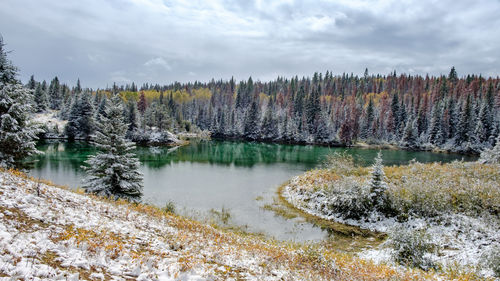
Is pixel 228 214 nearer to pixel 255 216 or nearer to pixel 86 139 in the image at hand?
pixel 255 216

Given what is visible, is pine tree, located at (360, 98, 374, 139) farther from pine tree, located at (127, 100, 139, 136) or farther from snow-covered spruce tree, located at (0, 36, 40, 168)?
snow-covered spruce tree, located at (0, 36, 40, 168)

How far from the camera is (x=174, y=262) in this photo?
793cm

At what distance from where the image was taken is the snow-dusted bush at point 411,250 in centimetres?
1259

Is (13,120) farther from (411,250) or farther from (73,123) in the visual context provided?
(73,123)

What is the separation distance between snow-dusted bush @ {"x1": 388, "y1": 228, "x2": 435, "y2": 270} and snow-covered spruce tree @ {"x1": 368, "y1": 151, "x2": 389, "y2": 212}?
316 inches

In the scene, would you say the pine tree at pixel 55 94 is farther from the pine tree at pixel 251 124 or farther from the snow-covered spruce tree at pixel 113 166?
the snow-covered spruce tree at pixel 113 166

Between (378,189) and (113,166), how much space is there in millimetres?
19968

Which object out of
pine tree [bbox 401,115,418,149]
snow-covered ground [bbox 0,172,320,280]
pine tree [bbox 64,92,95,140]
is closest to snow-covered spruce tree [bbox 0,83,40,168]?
snow-covered ground [bbox 0,172,320,280]

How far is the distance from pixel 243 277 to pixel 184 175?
32265 mm

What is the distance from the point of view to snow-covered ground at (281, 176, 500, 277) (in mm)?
13539

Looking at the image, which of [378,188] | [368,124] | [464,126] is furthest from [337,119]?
[378,188]

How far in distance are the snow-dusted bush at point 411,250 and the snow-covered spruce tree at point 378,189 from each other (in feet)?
26.3

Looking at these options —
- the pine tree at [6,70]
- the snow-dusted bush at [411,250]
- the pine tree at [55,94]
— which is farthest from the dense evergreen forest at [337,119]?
the snow-dusted bush at [411,250]

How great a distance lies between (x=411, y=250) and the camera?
1287cm
